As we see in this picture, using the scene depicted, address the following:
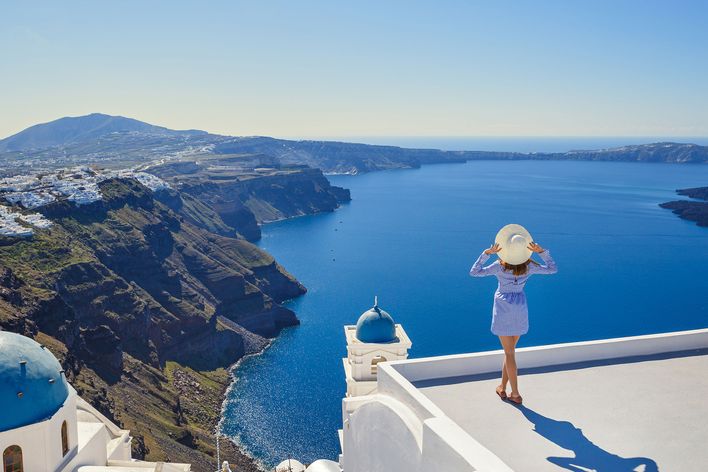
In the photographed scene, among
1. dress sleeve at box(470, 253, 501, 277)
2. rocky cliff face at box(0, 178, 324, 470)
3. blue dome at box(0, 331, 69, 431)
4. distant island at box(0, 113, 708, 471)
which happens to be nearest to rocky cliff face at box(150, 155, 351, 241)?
distant island at box(0, 113, 708, 471)

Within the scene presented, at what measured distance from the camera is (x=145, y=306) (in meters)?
73.2

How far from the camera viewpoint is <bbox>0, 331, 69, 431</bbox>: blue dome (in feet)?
61.6

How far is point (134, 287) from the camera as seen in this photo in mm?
79312

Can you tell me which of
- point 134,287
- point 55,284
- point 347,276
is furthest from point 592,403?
point 347,276

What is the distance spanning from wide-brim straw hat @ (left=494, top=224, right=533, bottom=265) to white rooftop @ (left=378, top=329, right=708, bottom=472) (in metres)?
2.12

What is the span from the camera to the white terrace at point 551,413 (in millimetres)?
8211

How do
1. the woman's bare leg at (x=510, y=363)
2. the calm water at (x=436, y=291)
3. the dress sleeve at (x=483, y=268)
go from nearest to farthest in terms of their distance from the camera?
1. the woman's bare leg at (x=510, y=363)
2. the dress sleeve at (x=483, y=268)
3. the calm water at (x=436, y=291)

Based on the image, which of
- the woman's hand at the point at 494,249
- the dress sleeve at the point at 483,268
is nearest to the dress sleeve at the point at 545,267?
the dress sleeve at the point at 483,268

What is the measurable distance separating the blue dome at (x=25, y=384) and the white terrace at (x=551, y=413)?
12.1 metres

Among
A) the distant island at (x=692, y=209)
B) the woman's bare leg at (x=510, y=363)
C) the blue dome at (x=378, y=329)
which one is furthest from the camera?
the distant island at (x=692, y=209)

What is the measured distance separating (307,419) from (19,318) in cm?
2773

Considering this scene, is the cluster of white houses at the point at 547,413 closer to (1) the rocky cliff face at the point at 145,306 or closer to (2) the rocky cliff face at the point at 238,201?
(1) the rocky cliff face at the point at 145,306

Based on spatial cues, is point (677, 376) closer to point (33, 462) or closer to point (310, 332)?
point (33, 462)

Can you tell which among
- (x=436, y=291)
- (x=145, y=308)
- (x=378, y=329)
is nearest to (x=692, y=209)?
(x=436, y=291)
